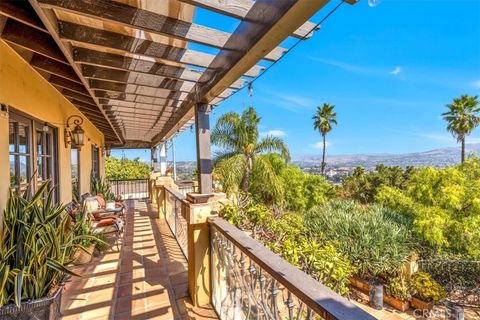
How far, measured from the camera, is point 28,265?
1981 millimetres

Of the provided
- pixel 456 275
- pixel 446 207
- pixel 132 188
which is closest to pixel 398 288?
pixel 456 275

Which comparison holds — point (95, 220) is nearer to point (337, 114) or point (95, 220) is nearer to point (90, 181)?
point (90, 181)

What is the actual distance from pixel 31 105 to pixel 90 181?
399cm

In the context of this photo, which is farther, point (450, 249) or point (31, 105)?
point (450, 249)

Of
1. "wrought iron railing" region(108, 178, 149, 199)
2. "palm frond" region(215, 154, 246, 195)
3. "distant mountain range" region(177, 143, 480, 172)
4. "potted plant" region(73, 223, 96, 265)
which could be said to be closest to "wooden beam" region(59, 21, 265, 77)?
"potted plant" region(73, 223, 96, 265)

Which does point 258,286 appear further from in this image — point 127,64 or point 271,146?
point 271,146

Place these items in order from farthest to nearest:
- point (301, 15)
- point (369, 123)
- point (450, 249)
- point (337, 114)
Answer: point (369, 123), point (337, 114), point (450, 249), point (301, 15)

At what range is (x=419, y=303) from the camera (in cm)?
596

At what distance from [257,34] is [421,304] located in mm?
7150

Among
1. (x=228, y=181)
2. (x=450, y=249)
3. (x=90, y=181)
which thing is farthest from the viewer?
(x=228, y=181)

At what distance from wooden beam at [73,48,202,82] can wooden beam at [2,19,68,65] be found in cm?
28

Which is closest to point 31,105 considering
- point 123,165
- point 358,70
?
point 123,165

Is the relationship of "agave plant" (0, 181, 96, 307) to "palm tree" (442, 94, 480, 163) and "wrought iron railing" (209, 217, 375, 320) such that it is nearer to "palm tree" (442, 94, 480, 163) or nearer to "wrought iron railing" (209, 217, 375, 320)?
"wrought iron railing" (209, 217, 375, 320)

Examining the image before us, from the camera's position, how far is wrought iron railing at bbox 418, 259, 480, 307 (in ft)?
22.5
